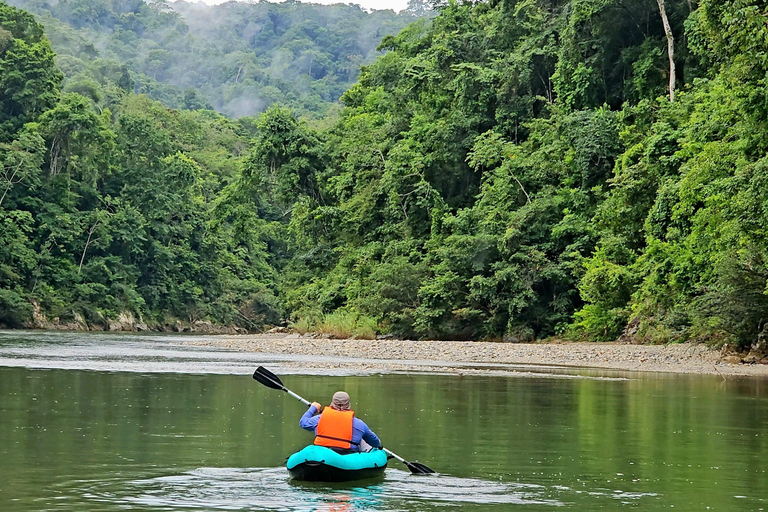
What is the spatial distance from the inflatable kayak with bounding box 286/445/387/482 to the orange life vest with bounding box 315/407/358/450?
18cm

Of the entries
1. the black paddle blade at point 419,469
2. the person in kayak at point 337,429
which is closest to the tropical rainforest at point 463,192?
the black paddle blade at point 419,469

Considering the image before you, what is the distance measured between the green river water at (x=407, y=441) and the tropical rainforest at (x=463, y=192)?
6572mm

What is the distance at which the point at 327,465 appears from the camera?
36.6 feet

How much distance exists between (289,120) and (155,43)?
142m

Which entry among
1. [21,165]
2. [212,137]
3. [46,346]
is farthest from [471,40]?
[212,137]

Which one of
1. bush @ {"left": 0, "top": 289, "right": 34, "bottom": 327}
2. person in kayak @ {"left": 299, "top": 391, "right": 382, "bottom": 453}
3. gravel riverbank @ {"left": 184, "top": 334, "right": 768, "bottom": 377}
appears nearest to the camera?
→ person in kayak @ {"left": 299, "top": 391, "right": 382, "bottom": 453}

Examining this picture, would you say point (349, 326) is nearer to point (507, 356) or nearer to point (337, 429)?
point (507, 356)

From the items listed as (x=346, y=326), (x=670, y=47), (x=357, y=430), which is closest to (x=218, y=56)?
(x=346, y=326)

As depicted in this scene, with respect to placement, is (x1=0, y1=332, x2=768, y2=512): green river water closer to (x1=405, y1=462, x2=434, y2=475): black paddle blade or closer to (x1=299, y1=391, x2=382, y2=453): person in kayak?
(x1=405, y1=462, x2=434, y2=475): black paddle blade

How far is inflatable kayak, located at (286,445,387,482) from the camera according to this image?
11102 millimetres

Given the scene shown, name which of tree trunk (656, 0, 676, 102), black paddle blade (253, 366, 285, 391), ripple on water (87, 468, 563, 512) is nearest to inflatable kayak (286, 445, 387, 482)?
ripple on water (87, 468, 563, 512)

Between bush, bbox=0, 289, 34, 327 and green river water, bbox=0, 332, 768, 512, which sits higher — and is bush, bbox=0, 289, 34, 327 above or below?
above

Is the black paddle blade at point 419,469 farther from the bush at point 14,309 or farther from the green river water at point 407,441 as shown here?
the bush at point 14,309

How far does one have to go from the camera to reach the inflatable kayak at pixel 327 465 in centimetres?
1110
